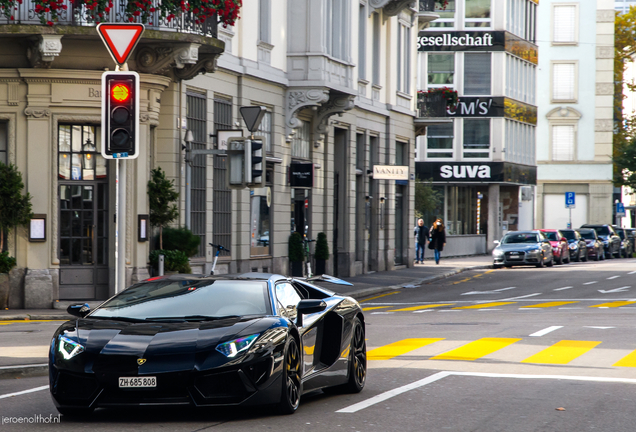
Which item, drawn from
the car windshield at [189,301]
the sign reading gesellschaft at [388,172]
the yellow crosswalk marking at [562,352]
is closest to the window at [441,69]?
the sign reading gesellschaft at [388,172]

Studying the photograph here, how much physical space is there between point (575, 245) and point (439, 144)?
11.5 m

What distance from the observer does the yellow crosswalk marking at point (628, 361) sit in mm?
12328

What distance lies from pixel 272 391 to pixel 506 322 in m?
10.9

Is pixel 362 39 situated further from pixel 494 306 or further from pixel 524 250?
pixel 494 306

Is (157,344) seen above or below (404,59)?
below

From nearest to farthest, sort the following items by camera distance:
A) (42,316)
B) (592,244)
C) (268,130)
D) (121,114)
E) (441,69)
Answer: (121,114)
(42,316)
(268,130)
(592,244)
(441,69)

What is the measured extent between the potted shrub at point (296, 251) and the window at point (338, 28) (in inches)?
207

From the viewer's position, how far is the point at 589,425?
27.0 ft

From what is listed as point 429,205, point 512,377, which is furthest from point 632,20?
point 512,377

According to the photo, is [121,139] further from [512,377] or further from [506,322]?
[506,322]

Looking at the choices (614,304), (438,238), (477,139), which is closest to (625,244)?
(477,139)

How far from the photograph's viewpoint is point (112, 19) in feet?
67.9

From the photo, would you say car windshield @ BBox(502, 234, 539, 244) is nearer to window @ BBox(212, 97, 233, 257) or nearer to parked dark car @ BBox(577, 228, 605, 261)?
parked dark car @ BBox(577, 228, 605, 261)

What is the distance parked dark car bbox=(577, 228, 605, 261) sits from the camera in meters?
51.2
